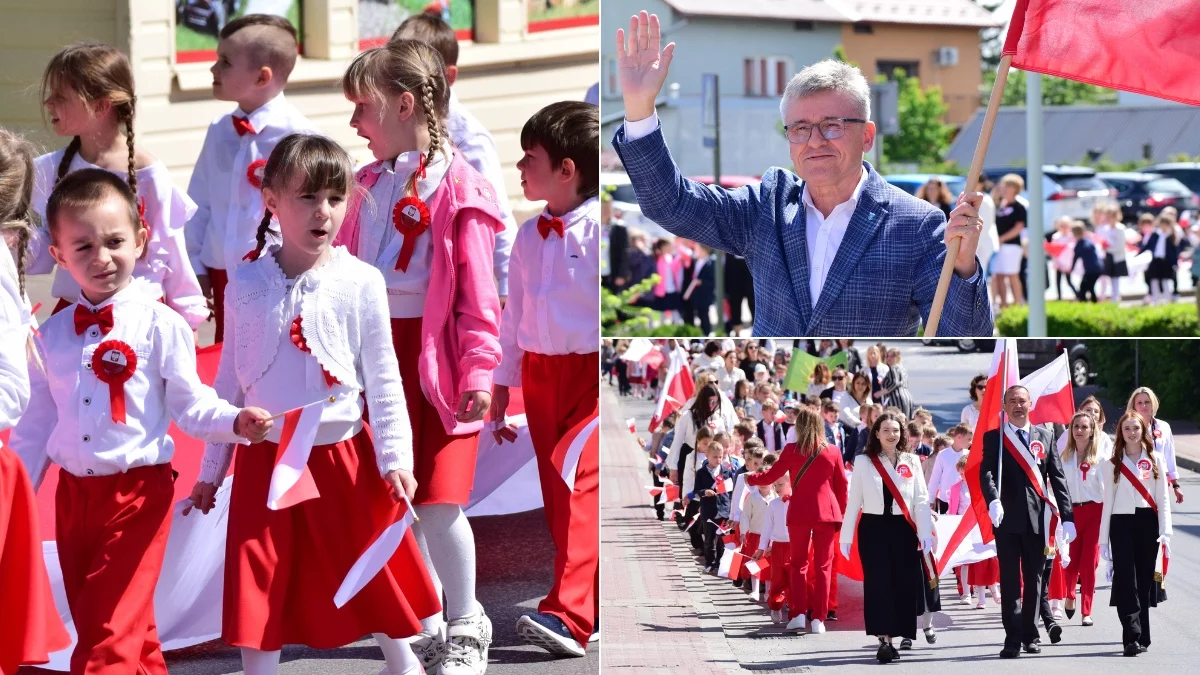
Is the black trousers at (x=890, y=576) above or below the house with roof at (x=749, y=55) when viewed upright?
below

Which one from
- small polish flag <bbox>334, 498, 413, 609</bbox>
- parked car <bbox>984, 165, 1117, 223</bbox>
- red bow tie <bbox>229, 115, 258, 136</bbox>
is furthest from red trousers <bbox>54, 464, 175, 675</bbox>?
parked car <bbox>984, 165, 1117, 223</bbox>

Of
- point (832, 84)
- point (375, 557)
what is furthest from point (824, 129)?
point (375, 557)

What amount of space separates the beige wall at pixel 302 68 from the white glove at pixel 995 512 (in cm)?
856

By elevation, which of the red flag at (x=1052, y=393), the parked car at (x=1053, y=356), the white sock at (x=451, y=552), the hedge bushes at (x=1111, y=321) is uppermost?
the parked car at (x=1053, y=356)

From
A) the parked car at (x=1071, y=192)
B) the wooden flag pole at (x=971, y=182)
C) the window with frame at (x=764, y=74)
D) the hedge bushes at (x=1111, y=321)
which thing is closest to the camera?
the wooden flag pole at (x=971, y=182)

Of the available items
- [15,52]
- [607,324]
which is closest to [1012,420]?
[607,324]

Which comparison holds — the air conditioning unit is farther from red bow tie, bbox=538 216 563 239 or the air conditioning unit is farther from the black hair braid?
the black hair braid

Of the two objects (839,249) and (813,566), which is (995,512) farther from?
(839,249)

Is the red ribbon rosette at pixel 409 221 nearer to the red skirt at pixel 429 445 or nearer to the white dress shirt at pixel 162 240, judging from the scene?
the red skirt at pixel 429 445

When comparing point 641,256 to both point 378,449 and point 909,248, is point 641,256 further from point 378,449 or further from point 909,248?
point 909,248

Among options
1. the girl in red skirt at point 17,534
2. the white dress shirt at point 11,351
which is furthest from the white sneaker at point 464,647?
the white dress shirt at point 11,351

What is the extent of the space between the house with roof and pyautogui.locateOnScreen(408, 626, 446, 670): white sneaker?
171 cm

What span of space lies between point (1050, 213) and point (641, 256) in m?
14.0

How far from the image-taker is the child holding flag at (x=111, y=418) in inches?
155
